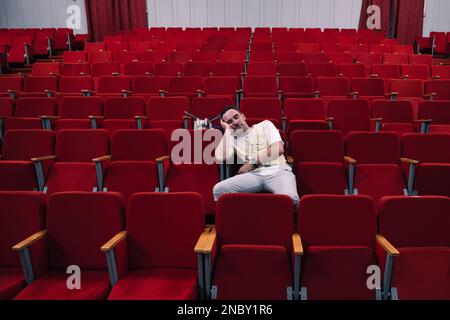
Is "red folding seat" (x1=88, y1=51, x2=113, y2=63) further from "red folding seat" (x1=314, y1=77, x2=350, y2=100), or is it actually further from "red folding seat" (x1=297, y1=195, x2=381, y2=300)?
"red folding seat" (x1=297, y1=195, x2=381, y2=300)

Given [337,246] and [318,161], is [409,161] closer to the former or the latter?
A: [318,161]

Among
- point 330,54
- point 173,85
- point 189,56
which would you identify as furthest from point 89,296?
point 330,54

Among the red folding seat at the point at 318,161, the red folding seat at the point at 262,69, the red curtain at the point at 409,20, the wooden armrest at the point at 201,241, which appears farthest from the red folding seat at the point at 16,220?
the red curtain at the point at 409,20

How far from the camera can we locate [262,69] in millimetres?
1843

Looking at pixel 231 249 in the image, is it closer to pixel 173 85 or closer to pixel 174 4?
pixel 173 85

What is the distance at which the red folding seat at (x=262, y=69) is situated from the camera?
6.01 ft

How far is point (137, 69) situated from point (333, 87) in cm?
96

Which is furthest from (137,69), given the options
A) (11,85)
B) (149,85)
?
(11,85)

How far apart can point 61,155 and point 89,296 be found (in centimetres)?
56

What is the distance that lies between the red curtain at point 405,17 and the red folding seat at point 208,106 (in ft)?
7.98

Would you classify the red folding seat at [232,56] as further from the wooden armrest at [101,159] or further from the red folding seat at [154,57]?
the wooden armrest at [101,159]

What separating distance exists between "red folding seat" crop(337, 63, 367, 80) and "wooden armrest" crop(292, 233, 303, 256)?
1.33 metres

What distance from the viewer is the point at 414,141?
1021 mm

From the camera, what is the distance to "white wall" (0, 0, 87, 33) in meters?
3.62
